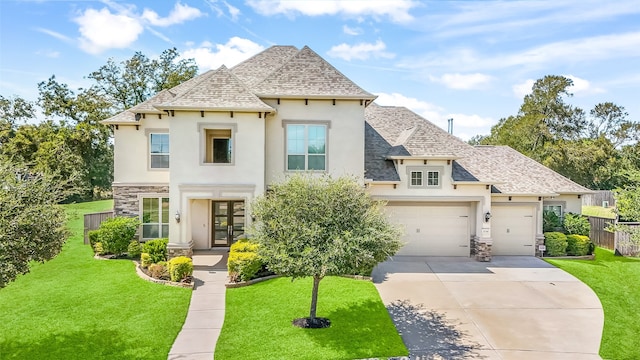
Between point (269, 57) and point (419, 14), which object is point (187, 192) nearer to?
point (269, 57)

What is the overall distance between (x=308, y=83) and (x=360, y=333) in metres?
9.66

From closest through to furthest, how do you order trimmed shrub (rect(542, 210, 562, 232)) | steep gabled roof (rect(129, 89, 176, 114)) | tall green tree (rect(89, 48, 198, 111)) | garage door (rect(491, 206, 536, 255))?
steep gabled roof (rect(129, 89, 176, 114)) → garage door (rect(491, 206, 536, 255)) → trimmed shrub (rect(542, 210, 562, 232)) → tall green tree (rect(89, 48, 198, 111))

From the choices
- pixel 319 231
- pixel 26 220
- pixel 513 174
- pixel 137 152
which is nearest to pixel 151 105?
pixel 137 152

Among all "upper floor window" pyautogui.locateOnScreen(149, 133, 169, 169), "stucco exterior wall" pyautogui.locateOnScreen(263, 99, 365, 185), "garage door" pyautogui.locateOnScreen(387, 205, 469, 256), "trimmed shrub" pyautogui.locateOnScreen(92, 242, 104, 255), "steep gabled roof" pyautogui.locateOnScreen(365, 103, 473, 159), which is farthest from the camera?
"garage door" pyautogui.locateOnScreen(387, 205, 469, 256)

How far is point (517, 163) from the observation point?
18.4m

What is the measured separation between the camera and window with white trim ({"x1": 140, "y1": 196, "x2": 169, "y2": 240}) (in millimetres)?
15797

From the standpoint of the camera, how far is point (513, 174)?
56.9 feet

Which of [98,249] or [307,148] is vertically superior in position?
[307,148]

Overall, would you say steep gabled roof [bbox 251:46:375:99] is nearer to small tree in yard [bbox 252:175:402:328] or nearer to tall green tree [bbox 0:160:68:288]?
small tree in yard [bbox 252:175:402:328]

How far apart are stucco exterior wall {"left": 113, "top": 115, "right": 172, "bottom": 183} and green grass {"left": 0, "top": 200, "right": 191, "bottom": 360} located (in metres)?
4.03

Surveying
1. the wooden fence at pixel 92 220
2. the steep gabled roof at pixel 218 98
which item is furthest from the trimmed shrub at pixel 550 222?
the wooden fence at pixel 92 220

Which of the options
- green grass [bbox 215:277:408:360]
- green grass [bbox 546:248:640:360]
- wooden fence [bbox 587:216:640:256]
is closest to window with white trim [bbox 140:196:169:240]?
green grass [bbox 215:277:408:360]

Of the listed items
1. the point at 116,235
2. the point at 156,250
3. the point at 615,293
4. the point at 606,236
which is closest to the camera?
the point at 615,293

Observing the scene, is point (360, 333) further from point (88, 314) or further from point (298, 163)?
point (298, 163)
